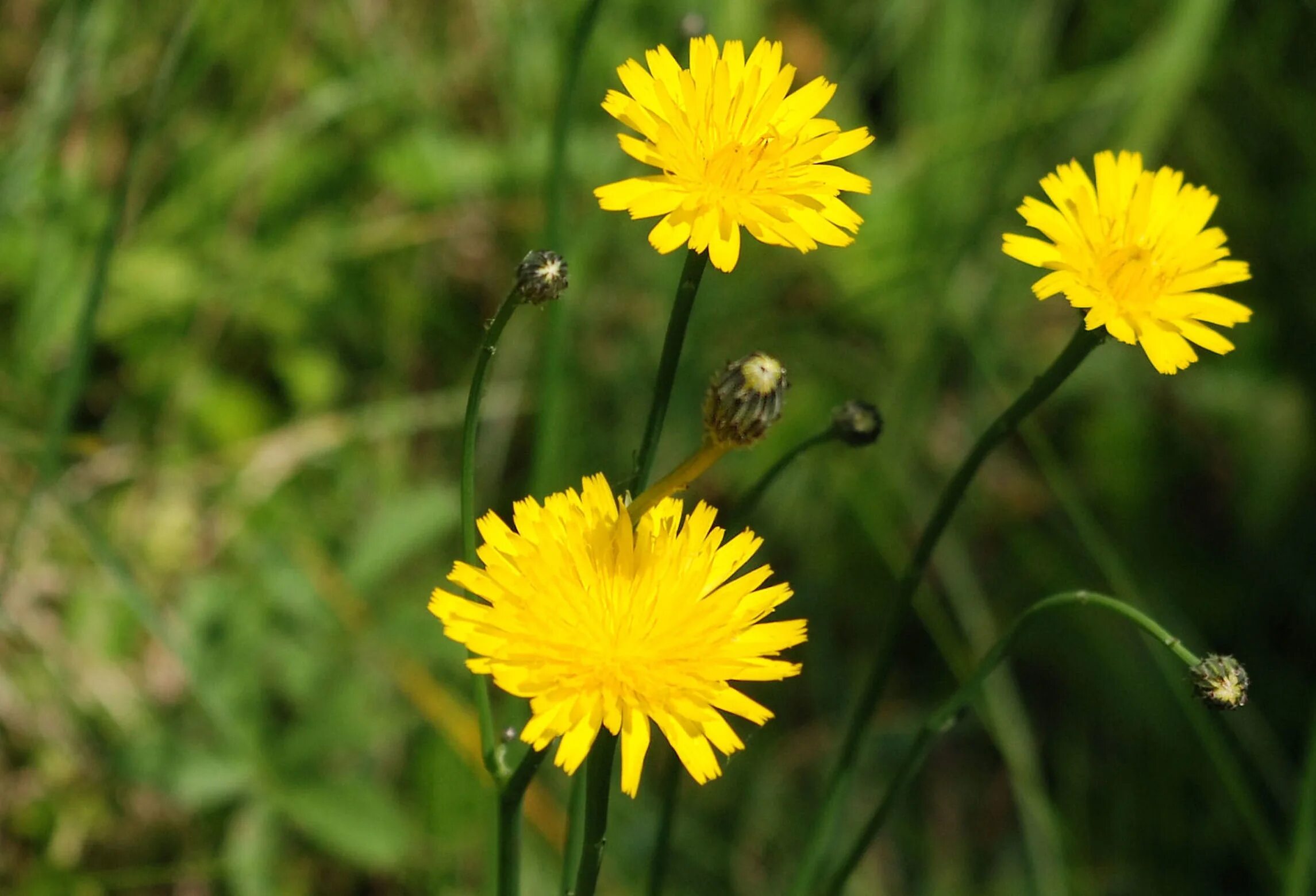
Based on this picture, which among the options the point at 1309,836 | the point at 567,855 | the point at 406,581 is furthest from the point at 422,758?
the point at 1309,836

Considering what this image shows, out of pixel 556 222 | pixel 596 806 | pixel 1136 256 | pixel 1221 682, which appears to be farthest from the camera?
pixel 556 222

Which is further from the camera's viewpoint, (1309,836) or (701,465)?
(1309,836)

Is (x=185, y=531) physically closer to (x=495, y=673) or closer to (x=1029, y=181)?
(x=495, y=673)

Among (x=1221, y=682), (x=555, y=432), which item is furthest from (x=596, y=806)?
(x=555, y=432)

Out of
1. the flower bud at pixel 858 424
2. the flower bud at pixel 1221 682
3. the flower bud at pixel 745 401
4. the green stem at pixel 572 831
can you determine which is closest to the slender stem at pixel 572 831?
the green stem at pixel 572 831

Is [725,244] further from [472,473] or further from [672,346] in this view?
[472,473]
